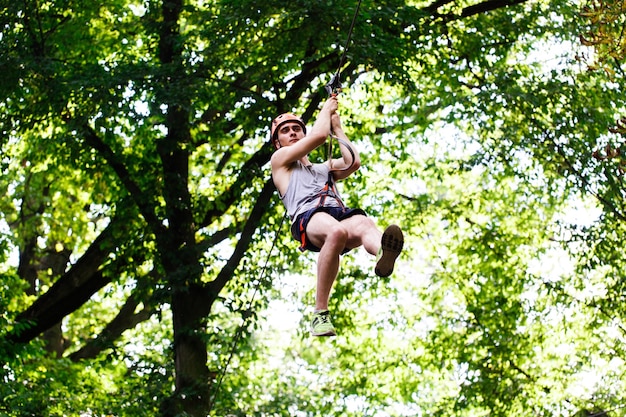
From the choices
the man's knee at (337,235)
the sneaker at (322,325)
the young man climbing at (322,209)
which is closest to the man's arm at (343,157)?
the young man climbing at (322,209)

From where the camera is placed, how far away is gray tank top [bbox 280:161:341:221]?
4.95 meters

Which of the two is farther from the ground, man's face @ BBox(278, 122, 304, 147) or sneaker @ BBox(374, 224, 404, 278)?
man's face @ BBox(278, 122, 304, 147)

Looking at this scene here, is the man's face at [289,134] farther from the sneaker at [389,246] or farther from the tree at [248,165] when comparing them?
the tree at [248,165]

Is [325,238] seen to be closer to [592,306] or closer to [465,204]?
[592,306]

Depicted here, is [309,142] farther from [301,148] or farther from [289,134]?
[289,134]

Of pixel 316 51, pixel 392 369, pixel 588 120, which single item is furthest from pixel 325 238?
pixel 392 369

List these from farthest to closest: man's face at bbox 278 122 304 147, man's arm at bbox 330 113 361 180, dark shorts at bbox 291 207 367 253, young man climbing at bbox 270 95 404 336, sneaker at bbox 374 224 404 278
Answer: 1. man's face at bbox 278 122 304 147
2. man's arm at bbox 330 113 361 180
3. dark shorts at bbox 291 207 367 253
4. young man climbing at bbox 270 95 404 336
5. sneaker at bbox 374 224 404 278

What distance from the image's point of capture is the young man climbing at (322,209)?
15.4 feet

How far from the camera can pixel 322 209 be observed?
4.89 m

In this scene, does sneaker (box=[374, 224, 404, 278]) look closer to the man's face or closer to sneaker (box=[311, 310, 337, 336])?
sneaker (box=[311, 310, 337, 336])

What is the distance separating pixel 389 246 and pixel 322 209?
0.66 m

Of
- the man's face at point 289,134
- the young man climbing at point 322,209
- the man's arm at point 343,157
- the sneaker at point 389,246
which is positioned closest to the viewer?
the sneaker at point 389,246

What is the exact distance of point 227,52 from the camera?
410 inches

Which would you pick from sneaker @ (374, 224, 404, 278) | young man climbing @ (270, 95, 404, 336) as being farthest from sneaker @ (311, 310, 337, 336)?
sneaker @ (374, 224, 404, 278)
